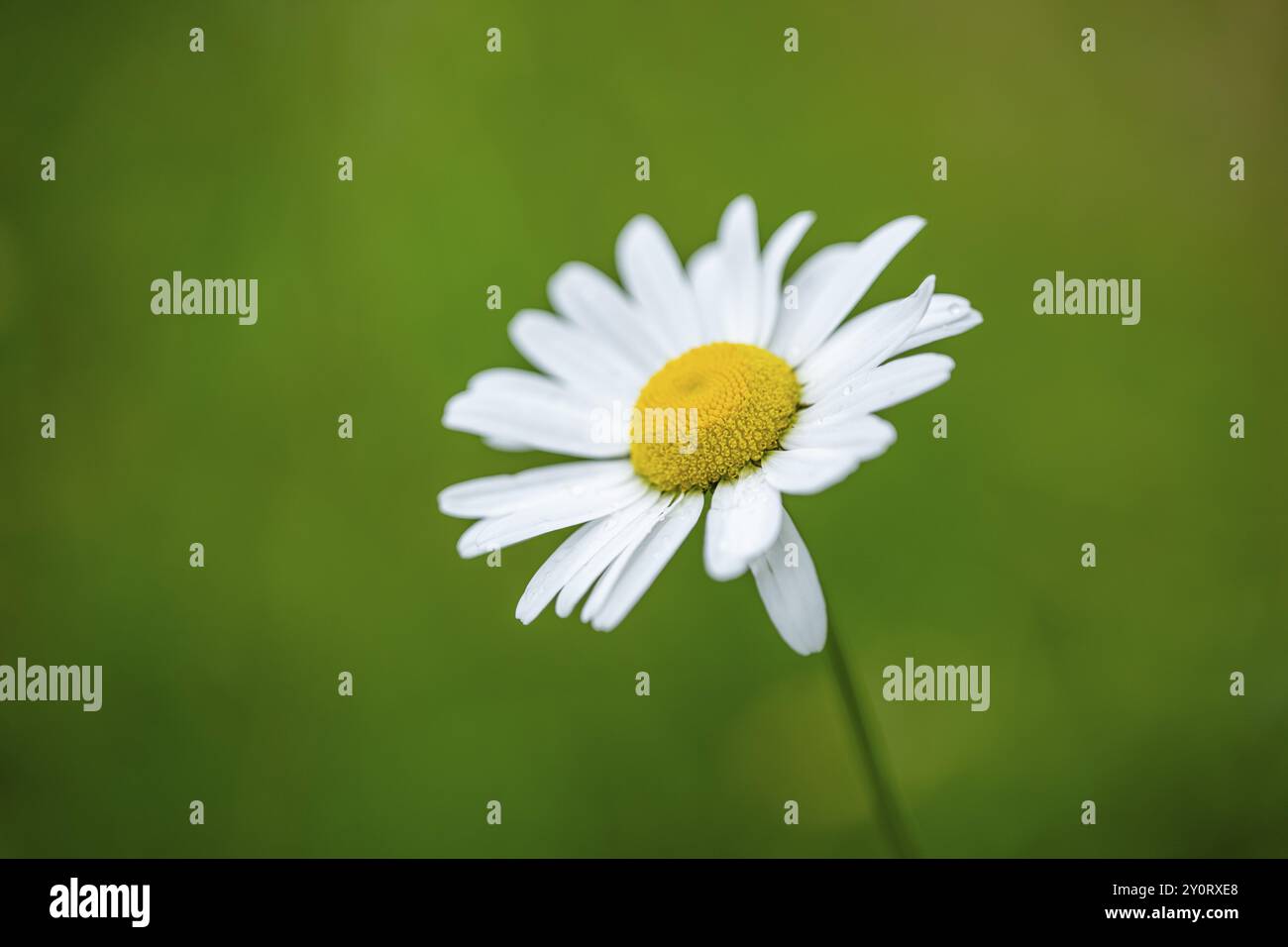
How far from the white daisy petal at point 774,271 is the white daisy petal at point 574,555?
1.48 ft

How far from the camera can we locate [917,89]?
296 centimetres

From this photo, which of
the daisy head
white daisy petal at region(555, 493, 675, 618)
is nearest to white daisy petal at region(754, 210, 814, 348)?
the daisy head

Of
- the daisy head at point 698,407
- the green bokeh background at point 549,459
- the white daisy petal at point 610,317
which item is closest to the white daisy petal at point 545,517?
the daisy head at point 698,407

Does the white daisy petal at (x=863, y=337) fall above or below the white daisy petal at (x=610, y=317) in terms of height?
below

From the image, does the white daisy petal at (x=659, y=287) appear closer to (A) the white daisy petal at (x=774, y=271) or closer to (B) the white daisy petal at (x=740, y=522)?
(A) the white daisy petal at (x=774, y=271)

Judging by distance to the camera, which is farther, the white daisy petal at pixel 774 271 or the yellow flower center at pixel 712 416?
the white daisy petal at pixel 774 271

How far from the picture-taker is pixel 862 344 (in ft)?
5.48

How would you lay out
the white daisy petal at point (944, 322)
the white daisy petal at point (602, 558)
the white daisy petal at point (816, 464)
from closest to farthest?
the white daisy petal at point (816, 464) → the white daisy petal at point (602, 558) → the white daisy petal at point (944, 322)

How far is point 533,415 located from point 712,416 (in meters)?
0.48

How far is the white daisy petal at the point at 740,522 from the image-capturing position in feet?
4.24

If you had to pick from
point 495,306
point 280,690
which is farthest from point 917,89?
point 280,690

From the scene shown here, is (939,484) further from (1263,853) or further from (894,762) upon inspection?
(1263,853)

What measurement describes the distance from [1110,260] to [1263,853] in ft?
5.07

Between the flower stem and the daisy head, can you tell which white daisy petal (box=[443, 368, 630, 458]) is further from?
the flower stem
